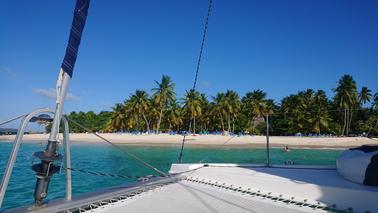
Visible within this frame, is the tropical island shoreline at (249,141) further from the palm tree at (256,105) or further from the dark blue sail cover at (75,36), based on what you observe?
the dark blue sail cover at (75,36)

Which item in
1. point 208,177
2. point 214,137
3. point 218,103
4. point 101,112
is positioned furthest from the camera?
point 101,112

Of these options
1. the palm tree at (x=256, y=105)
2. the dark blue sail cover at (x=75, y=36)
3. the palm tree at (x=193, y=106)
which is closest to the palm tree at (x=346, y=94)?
the palm tree at (x=256, y=105)

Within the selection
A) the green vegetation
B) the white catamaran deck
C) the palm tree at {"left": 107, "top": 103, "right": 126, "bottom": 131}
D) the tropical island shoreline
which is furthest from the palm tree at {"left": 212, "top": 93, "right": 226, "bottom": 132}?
the white catamaran deck

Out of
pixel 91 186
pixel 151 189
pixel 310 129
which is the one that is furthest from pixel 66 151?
pixel 310 129

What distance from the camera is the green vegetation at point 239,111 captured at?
57.5 m

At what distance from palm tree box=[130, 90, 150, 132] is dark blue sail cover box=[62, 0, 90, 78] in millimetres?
62238

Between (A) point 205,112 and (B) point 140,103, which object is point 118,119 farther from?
(A) point 205,112

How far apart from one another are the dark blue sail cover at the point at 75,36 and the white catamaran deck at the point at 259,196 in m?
1.52

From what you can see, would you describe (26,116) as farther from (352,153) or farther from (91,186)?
(91,186)

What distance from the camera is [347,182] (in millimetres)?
3910

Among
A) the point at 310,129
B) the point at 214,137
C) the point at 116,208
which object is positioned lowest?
the point at 116,208

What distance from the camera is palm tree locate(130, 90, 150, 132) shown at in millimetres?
64625

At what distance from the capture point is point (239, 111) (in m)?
65.9

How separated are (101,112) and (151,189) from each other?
89.6 metres
